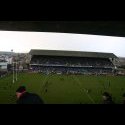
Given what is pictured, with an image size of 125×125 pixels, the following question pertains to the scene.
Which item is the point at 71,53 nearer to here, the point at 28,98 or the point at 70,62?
the point at 70,62

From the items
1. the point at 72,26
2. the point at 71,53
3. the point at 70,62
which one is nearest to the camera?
Result: the point at 72,26

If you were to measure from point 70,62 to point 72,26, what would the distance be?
3.19ft

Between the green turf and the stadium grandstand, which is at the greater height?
the stadium grandstand

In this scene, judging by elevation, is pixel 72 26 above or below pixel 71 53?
above

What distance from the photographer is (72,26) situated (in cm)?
403

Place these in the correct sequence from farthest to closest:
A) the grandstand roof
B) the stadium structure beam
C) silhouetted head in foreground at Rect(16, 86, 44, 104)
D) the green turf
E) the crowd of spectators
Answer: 1. the crowd of spectators
2. the grandstand roof
3. the green turf
4. the stadium structure beam
5. silhouetted head in foreground at Rect(16, 86, 44, 104)

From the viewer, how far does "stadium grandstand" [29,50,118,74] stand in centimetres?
457

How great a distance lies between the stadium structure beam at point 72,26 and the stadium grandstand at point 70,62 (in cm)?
43

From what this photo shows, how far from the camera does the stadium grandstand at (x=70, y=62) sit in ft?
15.0

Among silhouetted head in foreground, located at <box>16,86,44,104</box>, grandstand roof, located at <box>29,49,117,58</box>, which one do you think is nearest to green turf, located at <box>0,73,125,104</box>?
grandstand roof, located at <box>29,49,117,58</box>

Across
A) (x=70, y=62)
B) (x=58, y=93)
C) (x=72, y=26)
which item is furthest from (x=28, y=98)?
(x=70, y=62)

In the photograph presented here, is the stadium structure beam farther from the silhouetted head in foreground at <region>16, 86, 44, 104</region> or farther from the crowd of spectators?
the silhouetted head in foreground at <region>16, 86, 44, 104</region>

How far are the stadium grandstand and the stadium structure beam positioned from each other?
0.43 meters

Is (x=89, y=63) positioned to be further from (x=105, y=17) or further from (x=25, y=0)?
(x=25, y=0)
